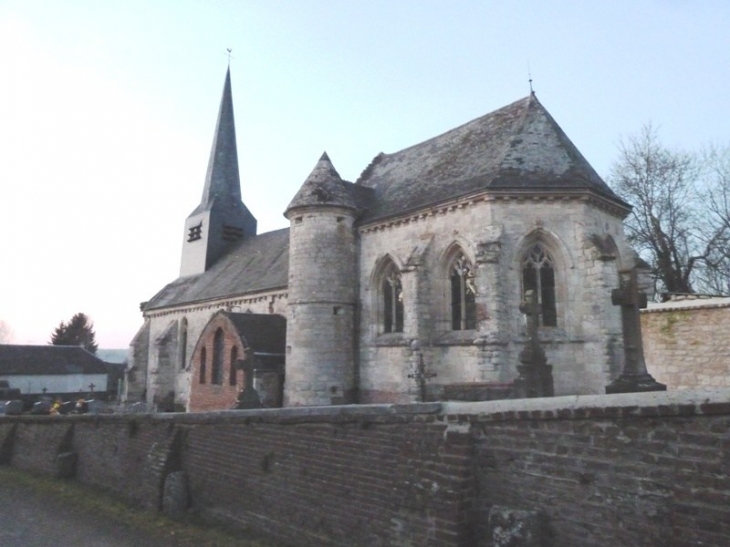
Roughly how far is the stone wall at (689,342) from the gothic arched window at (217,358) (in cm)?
1462

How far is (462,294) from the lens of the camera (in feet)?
51.8

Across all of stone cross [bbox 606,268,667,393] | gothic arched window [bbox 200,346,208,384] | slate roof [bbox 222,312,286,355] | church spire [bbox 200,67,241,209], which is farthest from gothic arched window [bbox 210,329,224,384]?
church spire [bbox 200,67,241,209]

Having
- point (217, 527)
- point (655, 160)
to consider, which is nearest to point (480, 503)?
point (217, 527)

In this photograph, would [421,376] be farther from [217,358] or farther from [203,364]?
[203,364]

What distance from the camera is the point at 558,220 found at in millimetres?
14945

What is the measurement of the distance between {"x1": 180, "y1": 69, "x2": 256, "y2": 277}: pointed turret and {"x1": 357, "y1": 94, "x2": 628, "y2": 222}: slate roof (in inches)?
628

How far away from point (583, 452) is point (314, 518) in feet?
11.7

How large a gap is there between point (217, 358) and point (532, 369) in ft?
43.3

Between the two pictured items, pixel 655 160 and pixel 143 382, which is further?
pixel 143 382

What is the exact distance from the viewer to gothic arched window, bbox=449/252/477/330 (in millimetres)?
15586

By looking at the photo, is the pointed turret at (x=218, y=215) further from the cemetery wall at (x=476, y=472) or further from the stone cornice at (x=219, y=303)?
the cemetery wall at (x=476, y=472)

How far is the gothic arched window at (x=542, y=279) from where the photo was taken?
14844 mm

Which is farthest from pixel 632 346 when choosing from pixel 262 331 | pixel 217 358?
pixel 217 358

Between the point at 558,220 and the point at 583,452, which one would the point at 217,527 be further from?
the point at 558,220
